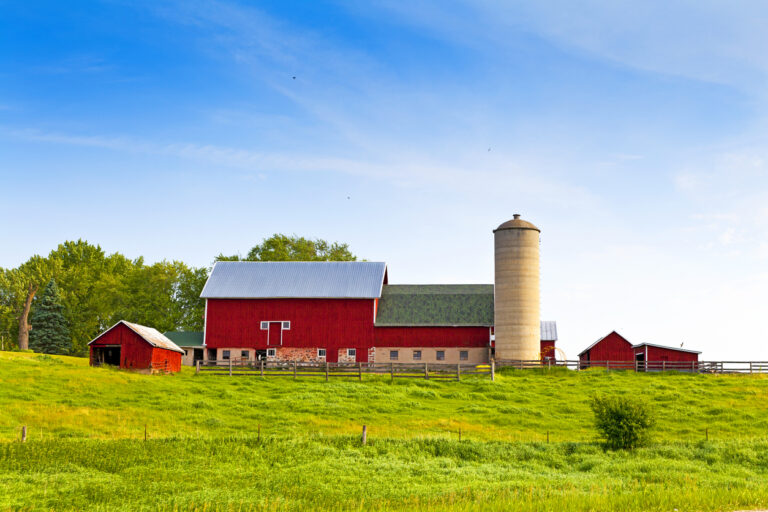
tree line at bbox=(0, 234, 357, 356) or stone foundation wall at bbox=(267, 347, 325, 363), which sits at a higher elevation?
tree line at bbox=(0, 234, 357, 356)

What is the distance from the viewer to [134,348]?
49.0m

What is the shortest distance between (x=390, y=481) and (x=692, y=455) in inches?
453

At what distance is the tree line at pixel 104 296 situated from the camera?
259ft

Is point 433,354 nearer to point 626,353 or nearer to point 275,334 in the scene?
point 275,334

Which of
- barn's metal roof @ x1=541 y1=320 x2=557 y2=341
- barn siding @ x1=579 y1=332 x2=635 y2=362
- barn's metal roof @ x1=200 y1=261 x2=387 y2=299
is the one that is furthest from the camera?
barn's metal roof @ x1=541 y1=320 x2=557 y2=341

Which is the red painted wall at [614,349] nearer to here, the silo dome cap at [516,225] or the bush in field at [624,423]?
the silo dome cap at [516,225]

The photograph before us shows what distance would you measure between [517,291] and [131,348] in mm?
27527

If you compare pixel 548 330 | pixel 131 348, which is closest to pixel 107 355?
pixel 131 348

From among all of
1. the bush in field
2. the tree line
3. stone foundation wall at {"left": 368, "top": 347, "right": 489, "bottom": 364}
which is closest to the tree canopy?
the tree line

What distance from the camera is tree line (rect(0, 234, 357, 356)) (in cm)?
7906

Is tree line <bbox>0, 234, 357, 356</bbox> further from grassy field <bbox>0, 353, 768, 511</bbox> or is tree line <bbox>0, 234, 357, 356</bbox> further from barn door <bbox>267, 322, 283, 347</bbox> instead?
grassy field <bbox>0, 353, 768, 511</bbox>

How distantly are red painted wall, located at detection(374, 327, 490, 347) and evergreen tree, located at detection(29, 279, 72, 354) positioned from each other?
134ft

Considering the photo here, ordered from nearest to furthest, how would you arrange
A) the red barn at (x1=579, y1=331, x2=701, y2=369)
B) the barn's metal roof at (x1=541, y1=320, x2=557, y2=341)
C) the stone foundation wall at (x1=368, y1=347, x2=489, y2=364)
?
1. the red barn at (x1=579, y1=331, x2=701, y2=369)
2. the stone foundation wall at (x1=368, y1=347, x2=489, y2=364)
3. the barn's metal roof at (x1=541, y1=320, x2=557, y2=341)

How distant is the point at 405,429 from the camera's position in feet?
104
